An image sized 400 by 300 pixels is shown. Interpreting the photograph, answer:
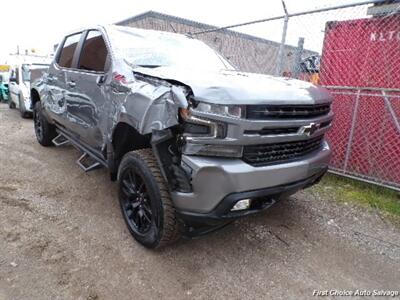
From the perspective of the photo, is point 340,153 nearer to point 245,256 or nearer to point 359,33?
point 359,33

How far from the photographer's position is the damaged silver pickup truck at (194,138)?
2457mm

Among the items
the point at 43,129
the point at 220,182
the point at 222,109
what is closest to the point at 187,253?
the point at 220,182

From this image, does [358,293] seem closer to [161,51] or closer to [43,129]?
[161,51]

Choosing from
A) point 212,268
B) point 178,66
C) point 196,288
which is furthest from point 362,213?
point 178,66

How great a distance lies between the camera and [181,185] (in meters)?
2.57

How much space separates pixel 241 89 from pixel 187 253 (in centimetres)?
152

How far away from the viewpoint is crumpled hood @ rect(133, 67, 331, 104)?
2.47 meters

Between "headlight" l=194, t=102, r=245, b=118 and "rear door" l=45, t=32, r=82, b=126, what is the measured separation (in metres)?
2.67

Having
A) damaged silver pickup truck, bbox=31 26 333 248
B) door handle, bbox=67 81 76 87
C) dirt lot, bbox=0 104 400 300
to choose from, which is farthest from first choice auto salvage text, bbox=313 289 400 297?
door handle, bbox=67 81 76 87

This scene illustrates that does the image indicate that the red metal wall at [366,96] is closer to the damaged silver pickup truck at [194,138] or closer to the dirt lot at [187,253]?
Answer: the dirt lot at [187,253]

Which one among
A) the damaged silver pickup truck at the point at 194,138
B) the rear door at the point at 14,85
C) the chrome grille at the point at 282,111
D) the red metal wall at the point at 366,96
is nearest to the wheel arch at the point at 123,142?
the damaged silver pickup truck at the point at 194,138

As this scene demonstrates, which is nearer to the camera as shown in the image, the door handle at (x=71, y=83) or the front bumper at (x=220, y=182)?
the front bumper at (x=220, y=182)

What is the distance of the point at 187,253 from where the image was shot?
3059 mm

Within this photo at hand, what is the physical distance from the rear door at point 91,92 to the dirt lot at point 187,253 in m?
0.82
